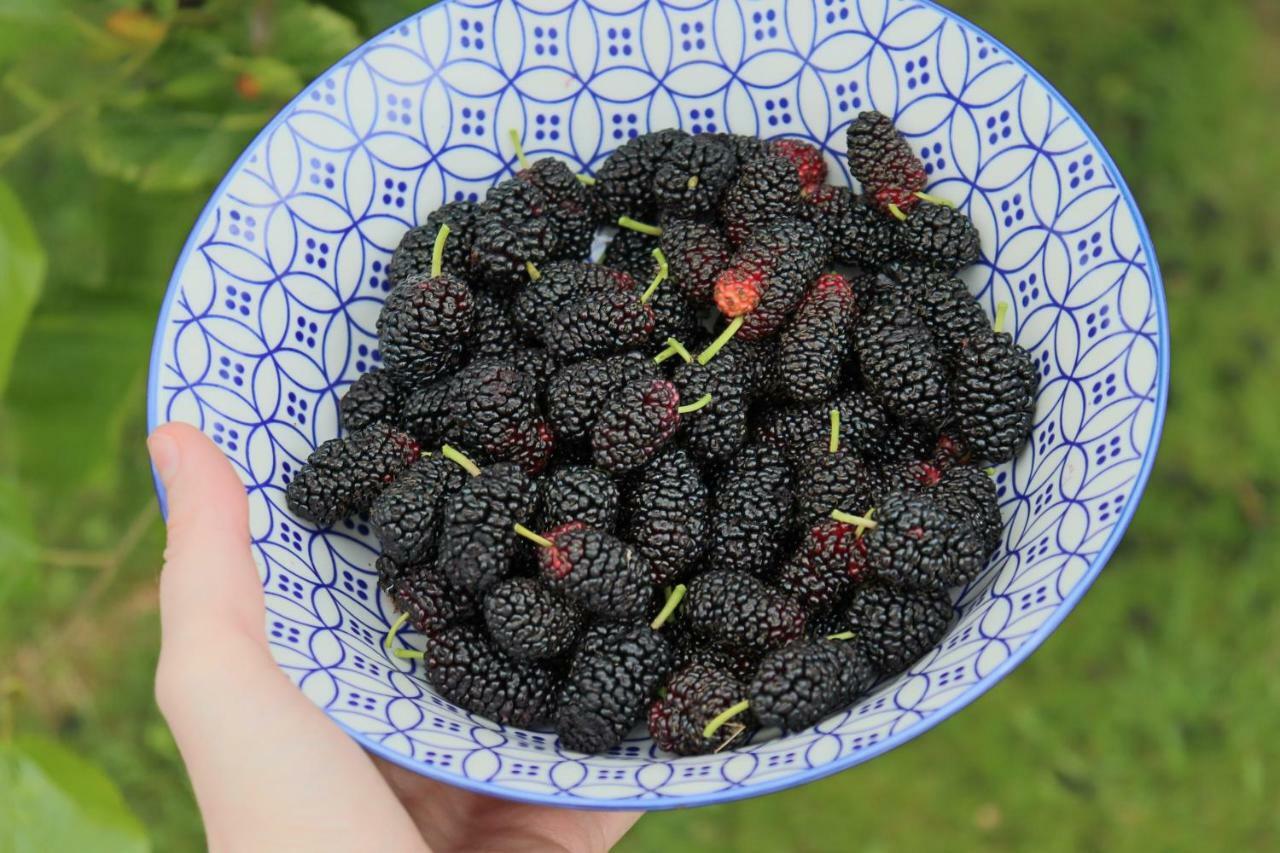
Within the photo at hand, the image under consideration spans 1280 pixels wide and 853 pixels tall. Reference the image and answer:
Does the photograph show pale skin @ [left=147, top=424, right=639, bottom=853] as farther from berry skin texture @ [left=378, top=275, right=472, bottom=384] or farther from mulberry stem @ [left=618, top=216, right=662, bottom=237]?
mulberry stem @ [left=618, top=216, right=662, bottom=237]

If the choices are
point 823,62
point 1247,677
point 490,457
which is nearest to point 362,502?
point 490,457

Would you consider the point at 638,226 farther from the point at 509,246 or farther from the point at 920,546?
the point at 920,546

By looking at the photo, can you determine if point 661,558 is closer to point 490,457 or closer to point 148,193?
point 490,457

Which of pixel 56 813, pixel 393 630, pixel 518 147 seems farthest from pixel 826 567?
pixel 56 813

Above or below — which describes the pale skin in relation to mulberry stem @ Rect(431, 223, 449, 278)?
below

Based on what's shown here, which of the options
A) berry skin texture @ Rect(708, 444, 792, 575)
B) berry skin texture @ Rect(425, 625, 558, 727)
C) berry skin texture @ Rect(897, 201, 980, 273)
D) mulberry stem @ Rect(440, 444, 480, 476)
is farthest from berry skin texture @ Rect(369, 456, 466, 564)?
berry skin texture @ Rect(897, 201, 980, 273)

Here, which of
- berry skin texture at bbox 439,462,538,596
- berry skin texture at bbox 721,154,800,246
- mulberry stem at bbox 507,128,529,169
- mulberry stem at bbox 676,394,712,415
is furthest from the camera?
mulberry stem at bbox 507,128,529,169

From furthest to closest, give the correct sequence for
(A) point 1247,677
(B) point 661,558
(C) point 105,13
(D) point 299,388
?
1. (A) point 1247,677
2. (C) point 105,13
3. (D) point 299,388
4. (B) point 661,558
